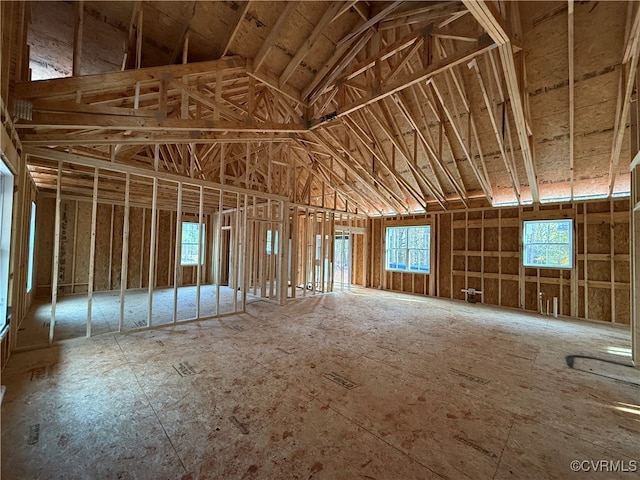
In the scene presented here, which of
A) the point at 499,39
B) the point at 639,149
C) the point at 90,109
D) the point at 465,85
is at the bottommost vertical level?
the point at 639,149

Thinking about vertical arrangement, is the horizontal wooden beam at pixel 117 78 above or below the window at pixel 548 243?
above

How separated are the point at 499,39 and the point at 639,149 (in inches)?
117

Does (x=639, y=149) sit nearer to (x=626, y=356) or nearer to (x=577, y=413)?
(x=626, y=356)

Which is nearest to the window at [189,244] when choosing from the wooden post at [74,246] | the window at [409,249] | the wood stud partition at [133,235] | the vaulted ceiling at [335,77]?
the wood stud partition at [133,235]

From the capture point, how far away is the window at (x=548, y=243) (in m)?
7.10

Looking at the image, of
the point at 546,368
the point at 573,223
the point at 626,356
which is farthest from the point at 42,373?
the point at 573,223

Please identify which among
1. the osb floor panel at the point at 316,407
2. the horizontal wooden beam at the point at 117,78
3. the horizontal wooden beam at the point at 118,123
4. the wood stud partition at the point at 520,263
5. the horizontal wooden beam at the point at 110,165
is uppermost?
the horizontal wooden beam at the point at 117,78

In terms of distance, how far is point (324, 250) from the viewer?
9.55 metres

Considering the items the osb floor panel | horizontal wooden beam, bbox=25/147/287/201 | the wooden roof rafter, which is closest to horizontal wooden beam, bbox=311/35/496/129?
the wooden roof rafter

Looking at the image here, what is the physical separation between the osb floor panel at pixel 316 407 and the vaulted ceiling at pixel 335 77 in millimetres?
3267

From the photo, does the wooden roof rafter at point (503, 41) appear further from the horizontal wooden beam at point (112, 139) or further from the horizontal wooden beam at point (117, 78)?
the horizontal wooden beam at point (112, 139)

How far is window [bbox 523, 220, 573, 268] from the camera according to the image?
280 inches

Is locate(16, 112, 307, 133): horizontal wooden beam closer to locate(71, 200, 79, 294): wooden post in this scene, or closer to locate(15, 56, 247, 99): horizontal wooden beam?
locate(15, 56, 247, 99): horizontal wooden beam

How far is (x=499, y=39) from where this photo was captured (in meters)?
3.13
